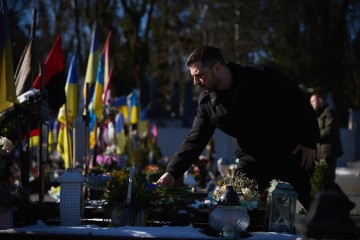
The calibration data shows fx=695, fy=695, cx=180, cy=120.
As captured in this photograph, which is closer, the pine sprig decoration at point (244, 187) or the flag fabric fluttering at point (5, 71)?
the pine sprig decoration at point (244, 187)

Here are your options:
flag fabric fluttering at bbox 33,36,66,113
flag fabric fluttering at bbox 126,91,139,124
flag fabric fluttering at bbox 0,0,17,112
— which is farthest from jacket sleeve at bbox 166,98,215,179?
flag fabric fluttering at bbox 126,91,139,124

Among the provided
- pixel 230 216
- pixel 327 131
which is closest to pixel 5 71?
pixel 230 216

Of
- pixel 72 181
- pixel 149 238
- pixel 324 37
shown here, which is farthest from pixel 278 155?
pixel 324 37

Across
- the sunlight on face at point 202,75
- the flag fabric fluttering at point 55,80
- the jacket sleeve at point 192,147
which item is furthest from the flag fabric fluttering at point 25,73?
the sunlight on face at point 202,75

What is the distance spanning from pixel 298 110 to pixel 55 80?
4778mm

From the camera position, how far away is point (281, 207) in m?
4.71

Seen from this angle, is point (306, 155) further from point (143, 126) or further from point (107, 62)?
point (143, 126)

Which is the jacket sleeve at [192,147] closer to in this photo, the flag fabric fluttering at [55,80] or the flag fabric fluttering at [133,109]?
the flag fabric fluttering at [55,80]

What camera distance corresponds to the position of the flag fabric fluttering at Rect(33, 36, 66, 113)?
8.70m

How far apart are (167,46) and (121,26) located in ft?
19.1

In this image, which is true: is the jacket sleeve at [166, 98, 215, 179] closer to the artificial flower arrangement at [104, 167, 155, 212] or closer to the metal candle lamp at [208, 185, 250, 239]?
the artificial flower arrangement at [104, 167, 155, 212]

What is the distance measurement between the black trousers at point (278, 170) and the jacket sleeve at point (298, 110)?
0.20 meters

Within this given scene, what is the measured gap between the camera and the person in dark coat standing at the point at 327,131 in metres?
11.1

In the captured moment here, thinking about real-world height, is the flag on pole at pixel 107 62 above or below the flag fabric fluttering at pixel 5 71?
above
